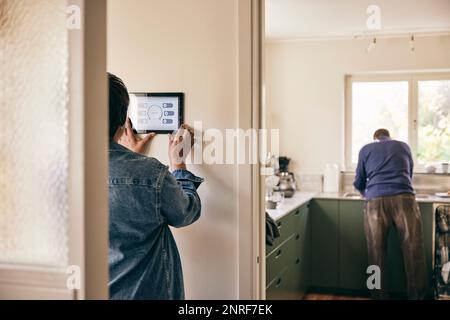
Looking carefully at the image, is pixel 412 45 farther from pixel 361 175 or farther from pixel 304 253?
pixel 304 253

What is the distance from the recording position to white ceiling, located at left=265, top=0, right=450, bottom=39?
3803 millimetres

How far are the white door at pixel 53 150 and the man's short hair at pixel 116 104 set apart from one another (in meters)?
0.58

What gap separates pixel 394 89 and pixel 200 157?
11.1 ft

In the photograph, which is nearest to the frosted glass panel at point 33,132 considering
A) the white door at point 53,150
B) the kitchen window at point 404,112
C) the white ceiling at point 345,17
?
the white door at point 53,150

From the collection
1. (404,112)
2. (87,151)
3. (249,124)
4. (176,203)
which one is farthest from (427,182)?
(87,151)

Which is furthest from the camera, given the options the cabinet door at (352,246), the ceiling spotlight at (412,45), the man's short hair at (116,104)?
the ceiling spotlight at (412,45)

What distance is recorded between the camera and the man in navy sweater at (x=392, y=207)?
4074 mm

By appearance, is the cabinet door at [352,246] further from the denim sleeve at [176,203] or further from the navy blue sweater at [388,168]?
the denim sleeve at [176,203]

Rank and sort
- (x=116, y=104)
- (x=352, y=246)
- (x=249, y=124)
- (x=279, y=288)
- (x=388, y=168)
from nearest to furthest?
1. (x=116, y=104)
2. (x=249, y=124)
3. (x=279, y=288)
4. (x=388, y=168)
5. (x=352, y=246)

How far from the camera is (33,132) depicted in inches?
39.2

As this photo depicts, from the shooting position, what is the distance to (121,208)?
5.35 feet

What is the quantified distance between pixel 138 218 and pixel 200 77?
683 millimetres

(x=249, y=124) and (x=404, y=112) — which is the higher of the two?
(x=404, y=112)

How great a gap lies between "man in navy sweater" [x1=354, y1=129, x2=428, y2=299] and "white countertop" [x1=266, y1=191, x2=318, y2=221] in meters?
0.52
